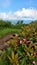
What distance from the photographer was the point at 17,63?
5.24 meters

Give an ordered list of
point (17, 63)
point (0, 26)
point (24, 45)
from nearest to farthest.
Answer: point (17, 63)
point (24, 45)
point (0, 26)

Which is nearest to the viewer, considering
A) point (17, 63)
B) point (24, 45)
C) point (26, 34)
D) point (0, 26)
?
point (17, 63)

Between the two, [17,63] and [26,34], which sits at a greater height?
[26,34]

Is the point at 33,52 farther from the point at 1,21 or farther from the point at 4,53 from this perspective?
the point at 1,21

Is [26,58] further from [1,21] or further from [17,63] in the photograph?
[1,21]

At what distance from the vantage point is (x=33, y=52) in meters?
5.51

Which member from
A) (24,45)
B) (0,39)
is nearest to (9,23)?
(0,39)

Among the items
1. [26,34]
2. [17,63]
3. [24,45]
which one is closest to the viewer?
[17,63]

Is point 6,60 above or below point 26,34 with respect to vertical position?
below

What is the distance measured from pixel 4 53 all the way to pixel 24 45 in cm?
50

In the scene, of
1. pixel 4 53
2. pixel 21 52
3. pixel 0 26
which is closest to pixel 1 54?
pixel 4 53

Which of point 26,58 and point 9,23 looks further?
point 9,23

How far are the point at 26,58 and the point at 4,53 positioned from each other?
501 millimetres

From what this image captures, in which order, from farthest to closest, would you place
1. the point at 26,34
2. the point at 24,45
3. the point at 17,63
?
the point at 26,34 → the point at 24,45 → the point at 17,63
